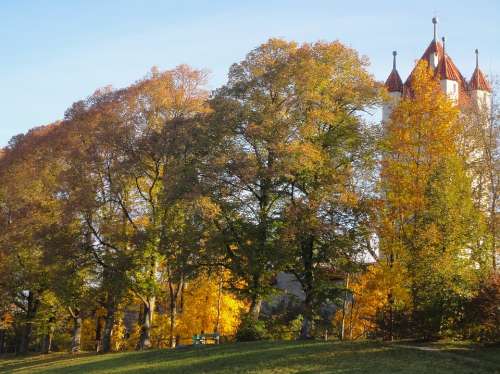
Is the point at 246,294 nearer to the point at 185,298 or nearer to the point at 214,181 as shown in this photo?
the point at 214,181

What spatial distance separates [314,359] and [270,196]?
10768 millimetres

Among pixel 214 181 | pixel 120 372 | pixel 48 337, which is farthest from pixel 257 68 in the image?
pixel 48 337

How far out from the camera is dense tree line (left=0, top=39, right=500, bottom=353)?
25.8m

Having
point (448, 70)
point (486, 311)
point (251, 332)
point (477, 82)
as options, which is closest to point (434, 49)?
point (448, 70)

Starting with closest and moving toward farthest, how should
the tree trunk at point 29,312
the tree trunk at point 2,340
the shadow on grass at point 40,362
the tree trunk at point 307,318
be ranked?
1. the tree trunk at point 307,318
2. the shadow on grass at point 40,362
3. the tree trunk at point 29,312
4. the tree trunk at point 2,340

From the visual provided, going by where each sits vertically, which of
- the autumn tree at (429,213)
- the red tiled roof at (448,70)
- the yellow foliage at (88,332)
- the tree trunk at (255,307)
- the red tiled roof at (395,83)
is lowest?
the yellow foliage at (88,332)

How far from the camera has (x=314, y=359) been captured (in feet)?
68.1

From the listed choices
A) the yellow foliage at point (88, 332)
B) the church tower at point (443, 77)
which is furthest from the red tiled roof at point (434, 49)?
the yellow foliage at point (88, 332)

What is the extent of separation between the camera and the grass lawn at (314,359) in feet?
61.1

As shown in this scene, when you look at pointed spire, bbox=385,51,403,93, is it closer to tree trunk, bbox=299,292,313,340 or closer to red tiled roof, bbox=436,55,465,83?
red tiled roof, bbox=436,55,465,83

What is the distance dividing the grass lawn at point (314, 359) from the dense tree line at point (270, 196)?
2.32m

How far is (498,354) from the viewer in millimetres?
19984

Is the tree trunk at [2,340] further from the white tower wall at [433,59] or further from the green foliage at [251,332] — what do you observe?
the white tower wall at [433,59]

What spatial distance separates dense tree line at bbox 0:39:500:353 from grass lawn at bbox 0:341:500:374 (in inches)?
91.2
